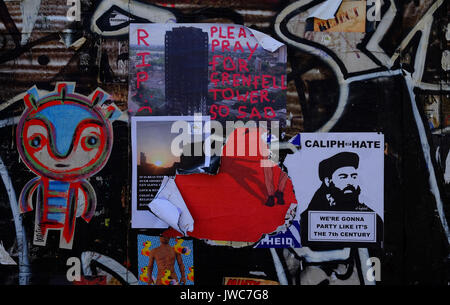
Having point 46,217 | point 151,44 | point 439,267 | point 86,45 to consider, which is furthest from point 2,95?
point 439,267

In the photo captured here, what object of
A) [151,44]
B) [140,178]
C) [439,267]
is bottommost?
[439,267]

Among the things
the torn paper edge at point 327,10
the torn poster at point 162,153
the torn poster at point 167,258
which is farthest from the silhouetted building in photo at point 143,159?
the torn paper edge at point 327,10

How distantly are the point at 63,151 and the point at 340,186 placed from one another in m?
2.52

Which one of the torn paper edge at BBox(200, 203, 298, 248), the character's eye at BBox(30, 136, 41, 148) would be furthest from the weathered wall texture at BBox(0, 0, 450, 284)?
the character's eye at BBox(30, 136, 41, 148)

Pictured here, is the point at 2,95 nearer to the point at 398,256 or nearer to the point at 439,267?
the point at 398,256

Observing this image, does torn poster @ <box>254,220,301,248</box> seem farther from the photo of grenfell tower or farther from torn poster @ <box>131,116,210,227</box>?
the photo of grenfell tower

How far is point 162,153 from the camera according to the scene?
3684 mm

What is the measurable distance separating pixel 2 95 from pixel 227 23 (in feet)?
7.08

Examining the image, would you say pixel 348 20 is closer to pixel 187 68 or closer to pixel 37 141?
pixel 187 68

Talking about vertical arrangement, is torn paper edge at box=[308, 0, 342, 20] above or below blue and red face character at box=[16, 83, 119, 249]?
above

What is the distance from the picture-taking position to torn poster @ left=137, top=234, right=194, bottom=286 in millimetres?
3717

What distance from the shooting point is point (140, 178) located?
371cm

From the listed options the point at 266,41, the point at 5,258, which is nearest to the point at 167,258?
the point at 5,258

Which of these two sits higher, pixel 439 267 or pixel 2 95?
pixel 2 95
